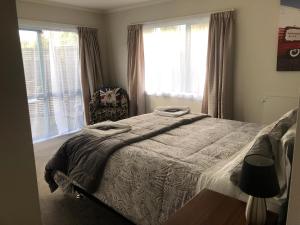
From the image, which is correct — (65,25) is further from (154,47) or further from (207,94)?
(207,94)

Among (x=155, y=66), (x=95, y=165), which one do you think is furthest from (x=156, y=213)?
(x=155, y=66)

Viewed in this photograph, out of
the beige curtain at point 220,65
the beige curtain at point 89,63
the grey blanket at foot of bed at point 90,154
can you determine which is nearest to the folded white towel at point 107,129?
the grey blanket at foot of bed at point 90,154

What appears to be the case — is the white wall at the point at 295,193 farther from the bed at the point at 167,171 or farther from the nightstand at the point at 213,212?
the bed at the point at 167,171

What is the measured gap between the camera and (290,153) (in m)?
1.26

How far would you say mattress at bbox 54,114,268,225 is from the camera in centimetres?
164

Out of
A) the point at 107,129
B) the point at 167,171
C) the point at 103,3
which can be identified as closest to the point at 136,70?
the point at 103,3

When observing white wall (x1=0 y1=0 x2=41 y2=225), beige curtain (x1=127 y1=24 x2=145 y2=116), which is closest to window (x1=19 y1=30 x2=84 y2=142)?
beige curtain (x1=127 y1=24 x2=145 y2=116)

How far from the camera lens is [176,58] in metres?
4.34

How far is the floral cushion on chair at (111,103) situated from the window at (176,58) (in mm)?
551

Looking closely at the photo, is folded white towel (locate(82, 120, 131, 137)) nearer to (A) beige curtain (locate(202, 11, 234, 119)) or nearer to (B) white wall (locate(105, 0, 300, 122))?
(A) beige curtain (locate(202, 11, 234, 119))

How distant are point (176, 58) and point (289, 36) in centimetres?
180

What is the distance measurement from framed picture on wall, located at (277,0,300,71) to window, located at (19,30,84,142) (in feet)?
11.8

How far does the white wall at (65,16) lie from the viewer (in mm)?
3996

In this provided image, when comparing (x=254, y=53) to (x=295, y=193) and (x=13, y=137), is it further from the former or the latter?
(x=13, y=137)
